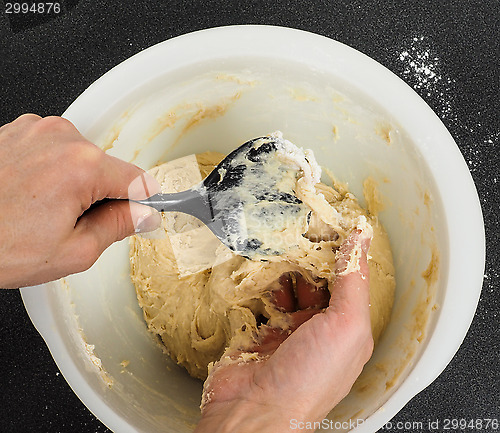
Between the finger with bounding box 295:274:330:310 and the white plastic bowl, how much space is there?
0.14m

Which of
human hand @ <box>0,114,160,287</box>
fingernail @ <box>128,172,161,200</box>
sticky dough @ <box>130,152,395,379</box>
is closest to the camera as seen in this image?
human hand @ <box>0,114,160,287</box>

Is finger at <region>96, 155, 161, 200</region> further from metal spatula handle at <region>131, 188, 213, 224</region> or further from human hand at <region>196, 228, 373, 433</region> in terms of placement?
human hand at <region>196, 228, 373, 433</region>

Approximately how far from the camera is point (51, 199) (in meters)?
0.67

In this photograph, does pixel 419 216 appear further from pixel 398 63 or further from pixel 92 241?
Answer: pixel 92 241

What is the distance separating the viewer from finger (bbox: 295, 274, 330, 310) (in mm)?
966

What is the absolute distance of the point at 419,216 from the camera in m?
0.89

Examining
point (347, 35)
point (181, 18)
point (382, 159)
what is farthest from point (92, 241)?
point (347, 35)

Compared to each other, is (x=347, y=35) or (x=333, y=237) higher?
(x=347, y=35)

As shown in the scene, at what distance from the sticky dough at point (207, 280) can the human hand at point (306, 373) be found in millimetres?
124

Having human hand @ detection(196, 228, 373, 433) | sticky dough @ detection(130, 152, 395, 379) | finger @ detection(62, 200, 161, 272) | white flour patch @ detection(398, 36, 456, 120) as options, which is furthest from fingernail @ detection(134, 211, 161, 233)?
white flour patch @ detection(398, 36, 456, 120)

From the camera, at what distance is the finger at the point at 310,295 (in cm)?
97

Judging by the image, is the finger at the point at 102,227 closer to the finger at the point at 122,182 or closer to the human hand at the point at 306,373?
the finger at the point at 122,182

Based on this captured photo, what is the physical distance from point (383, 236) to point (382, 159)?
159mm

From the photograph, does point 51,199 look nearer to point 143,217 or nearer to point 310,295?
point 143,217
